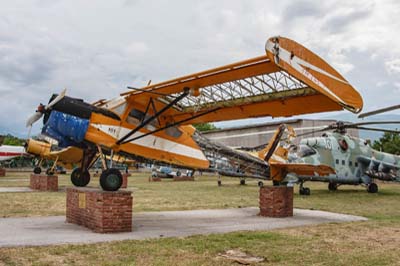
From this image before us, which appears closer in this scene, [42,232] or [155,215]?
[42,232]

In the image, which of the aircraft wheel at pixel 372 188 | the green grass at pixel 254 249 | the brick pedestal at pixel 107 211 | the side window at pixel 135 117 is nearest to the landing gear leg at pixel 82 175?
the side window at pixel 135 117

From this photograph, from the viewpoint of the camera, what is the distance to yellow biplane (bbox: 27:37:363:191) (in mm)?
9117

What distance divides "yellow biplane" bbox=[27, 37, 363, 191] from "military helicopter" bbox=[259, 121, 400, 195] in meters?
7.81

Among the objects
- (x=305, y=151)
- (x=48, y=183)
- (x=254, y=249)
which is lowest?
(x=254, y=249)

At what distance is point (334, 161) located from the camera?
77.3 ft

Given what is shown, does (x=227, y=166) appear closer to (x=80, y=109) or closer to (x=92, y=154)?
(x=92, y=154)

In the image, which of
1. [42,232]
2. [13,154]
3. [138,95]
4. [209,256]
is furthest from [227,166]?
[13,154]

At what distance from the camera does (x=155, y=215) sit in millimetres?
12234

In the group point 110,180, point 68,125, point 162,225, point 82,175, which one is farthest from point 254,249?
point 82,175

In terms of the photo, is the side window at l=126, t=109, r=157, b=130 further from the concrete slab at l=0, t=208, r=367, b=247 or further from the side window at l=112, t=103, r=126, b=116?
the concrete slab at l=0, t=208, r=367, b=247

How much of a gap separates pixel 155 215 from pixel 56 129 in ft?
12.2

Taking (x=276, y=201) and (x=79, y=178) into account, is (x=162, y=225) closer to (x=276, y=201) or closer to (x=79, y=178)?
(x=276, y=201)

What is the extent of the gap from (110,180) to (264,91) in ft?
14.0

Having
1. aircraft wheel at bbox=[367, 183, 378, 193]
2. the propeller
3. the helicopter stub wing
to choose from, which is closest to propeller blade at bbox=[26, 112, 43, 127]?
the propeller
